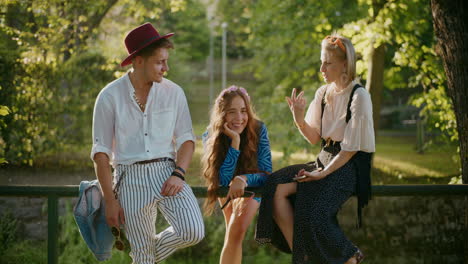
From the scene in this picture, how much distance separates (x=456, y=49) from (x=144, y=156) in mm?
2403

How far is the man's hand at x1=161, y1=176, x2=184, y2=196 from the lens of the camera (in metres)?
3.39

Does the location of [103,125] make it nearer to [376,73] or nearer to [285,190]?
[285,190]

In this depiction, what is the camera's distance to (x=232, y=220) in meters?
3.67

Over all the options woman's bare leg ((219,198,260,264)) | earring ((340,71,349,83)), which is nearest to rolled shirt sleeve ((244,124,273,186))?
woman's bare leg ((219,198,260,264))

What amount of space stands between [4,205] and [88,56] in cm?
700

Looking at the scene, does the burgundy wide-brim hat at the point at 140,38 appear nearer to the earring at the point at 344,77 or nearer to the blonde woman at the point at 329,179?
the blonde woman at the point at 329,179

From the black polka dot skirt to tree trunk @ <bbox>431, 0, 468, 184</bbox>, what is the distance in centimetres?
132

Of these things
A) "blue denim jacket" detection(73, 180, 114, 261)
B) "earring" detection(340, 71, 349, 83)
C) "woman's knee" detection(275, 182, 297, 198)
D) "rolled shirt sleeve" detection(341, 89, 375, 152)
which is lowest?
"blue denim jacket" detection(73, 180, 114, 261)

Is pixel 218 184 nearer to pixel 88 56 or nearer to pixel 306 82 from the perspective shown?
pixel 88 56

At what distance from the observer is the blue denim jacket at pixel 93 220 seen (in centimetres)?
338

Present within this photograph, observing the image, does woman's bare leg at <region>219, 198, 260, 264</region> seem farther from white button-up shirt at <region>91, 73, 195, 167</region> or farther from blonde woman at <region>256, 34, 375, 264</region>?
white button-up shirt at <region>91, 73, 195, 167</region>

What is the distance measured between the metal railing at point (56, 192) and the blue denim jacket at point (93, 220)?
93mm

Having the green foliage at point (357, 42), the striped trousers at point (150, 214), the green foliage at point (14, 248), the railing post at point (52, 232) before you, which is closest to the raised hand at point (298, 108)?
the striped trousers at point (150, 214)

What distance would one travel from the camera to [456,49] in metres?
4.26
